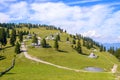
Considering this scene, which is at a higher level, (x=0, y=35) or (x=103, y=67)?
(x=0, y=35)

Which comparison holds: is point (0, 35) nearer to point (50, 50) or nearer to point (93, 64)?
point (50, 50)

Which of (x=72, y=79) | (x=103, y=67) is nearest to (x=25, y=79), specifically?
(x=72, y=79)

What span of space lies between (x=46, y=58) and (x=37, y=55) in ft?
34.2

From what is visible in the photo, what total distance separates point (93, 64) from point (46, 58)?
31639 mm

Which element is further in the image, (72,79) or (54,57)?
(54,57)

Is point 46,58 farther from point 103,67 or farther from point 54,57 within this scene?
point 103,67

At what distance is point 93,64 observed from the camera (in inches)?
6309

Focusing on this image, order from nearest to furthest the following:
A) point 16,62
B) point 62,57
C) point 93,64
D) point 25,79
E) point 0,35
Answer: point 25,79
point 16,62
point 93,64
point 62,57
point 0,35

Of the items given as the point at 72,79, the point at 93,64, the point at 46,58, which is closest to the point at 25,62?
the point at 46,58

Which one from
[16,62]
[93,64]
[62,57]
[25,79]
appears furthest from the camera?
[62,57]

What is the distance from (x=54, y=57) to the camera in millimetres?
169000

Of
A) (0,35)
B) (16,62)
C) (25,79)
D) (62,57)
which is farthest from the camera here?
(0,35)

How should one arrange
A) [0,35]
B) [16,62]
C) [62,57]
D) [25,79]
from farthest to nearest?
[0,35] → [62,57] → [16,62] → [25,79]

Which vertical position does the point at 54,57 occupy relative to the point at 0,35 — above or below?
below
